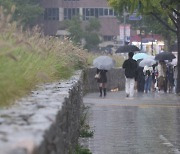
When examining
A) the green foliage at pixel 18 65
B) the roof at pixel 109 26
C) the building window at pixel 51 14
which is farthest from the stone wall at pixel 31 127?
the roof at pixel 109 26

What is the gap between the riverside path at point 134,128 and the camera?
13836 mm

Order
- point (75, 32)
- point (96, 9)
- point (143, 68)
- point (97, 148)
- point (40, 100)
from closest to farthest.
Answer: point (40, 100) < point (97, 148) < point (143, 68) < point (75, 32) < point (96, 9)

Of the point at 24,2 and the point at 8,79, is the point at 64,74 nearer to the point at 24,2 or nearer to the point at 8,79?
the point at 8,79

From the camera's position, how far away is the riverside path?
545 inches

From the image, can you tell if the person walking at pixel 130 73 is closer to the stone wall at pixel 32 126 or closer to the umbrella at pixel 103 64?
the umbrella at pixel 103 64

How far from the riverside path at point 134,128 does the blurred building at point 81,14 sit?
63.4 metres

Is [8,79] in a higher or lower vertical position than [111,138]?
higher

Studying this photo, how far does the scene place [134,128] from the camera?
694 inches

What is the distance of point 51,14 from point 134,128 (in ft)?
249

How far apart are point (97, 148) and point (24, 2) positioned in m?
66.5

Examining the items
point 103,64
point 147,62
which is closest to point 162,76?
point 147,62

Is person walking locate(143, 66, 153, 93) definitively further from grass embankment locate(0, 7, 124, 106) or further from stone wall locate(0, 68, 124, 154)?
stone wall locate(0, 68, 124, 154)

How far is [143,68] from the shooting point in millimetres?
39469

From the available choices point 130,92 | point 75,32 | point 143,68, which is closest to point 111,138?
point 130,92
